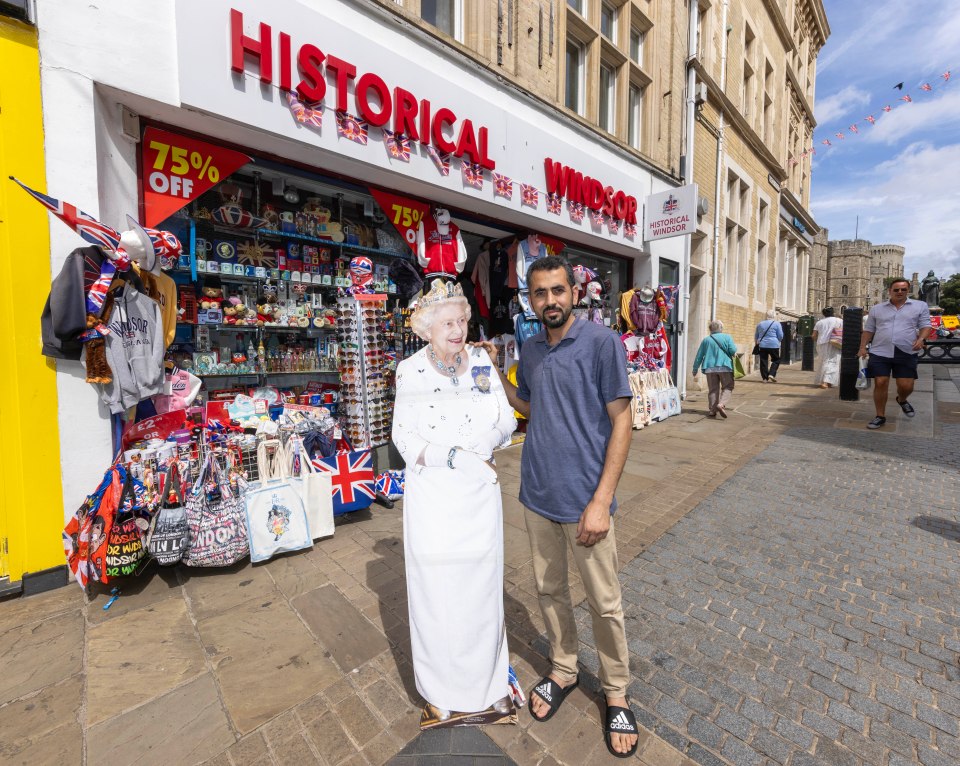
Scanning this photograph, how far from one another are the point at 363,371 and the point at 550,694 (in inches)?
134

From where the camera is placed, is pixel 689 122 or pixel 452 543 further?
pixel 689 122

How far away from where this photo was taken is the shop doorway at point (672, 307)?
33.3 feet

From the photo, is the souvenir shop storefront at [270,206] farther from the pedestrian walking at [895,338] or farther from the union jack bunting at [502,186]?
the pedestrian walking at [895,338]

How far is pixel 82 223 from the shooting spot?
2822mm

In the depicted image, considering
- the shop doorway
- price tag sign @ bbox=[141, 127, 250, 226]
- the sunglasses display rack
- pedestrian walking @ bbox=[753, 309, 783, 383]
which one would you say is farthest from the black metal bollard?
price tag sign @ bbox=[141, 127, 250, 226]

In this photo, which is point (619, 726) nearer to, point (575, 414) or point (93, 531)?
point (575, 414)

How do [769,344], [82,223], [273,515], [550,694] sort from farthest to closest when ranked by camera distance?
[769,344], [273,515], [82,223], [550,694]

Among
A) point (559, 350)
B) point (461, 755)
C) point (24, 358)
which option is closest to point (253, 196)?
point (24, 358)

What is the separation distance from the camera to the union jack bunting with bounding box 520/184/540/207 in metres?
6.07

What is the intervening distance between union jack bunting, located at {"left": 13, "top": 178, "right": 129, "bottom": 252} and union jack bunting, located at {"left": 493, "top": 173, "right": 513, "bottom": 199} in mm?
4052

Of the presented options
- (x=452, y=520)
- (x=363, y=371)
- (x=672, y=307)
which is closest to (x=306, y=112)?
(x=363, y=371)

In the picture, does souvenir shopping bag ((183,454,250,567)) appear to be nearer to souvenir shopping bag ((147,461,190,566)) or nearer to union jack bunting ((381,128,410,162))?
souvenir shopping bag ((147,461,190,566))

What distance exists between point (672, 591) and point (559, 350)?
6.56ft

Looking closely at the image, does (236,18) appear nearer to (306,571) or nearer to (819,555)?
(306,571)
